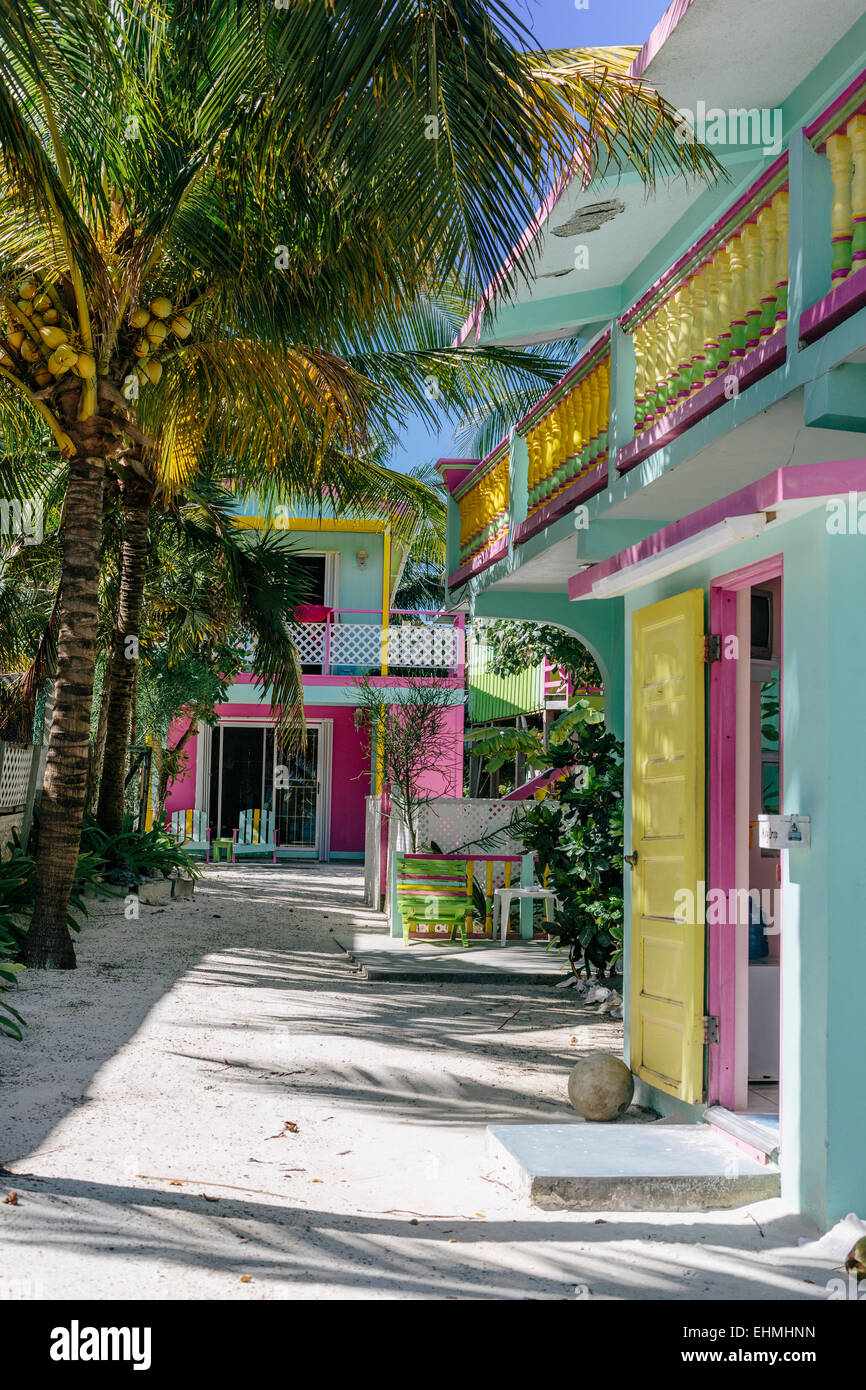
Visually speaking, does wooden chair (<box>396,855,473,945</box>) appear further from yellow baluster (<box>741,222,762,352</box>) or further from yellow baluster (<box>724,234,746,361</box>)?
yellow baluster (<box>741,222,762,352</box>)

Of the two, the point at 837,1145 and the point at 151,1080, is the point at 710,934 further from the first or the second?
the point at 151,1080

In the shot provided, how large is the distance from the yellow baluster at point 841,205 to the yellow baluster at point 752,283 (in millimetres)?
844

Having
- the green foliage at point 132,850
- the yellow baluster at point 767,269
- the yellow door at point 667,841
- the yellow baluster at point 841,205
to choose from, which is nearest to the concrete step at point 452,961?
the green foliage at point 132,850

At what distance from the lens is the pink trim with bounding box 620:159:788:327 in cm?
575

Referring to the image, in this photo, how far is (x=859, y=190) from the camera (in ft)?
16.9

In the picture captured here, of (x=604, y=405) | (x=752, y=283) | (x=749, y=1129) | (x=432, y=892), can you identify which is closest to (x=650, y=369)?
(x=604, y=405)

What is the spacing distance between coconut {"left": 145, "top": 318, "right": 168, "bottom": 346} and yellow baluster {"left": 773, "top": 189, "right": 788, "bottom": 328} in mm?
4310

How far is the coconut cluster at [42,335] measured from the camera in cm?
820

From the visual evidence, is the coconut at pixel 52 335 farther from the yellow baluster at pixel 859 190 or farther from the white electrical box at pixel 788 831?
the white electrical box at pixel 788 831

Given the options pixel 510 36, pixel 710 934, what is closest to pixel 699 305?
pixel 510 36

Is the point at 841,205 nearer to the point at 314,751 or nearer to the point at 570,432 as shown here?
the point at 570,432

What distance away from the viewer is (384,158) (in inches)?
213
